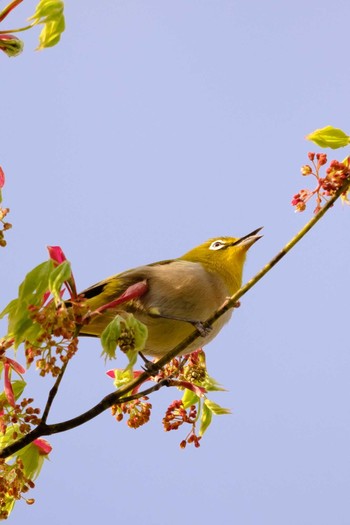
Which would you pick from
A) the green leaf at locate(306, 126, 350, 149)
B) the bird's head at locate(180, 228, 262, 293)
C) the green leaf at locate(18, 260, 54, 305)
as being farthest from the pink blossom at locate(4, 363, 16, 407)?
the bird's head at locate(180, 228, 262, 293)

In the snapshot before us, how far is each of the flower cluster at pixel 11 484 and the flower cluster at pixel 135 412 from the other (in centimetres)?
65

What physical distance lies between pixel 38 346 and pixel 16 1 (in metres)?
1.37

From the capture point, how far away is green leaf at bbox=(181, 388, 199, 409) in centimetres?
414

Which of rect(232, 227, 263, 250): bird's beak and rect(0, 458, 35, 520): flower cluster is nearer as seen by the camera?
rect(0, 458, 35, 520): flower cluster

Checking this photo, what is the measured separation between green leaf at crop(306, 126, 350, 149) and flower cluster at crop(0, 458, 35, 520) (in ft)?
6.47

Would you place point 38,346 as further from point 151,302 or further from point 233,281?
point 233,281

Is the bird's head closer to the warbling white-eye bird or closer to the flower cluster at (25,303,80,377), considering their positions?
the warbling white-eye bird

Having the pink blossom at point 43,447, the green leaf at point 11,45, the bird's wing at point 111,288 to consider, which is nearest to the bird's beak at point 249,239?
the bird's wing at point 111,288

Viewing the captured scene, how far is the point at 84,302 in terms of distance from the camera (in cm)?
332

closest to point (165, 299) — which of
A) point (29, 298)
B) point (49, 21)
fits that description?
point (29, 298)

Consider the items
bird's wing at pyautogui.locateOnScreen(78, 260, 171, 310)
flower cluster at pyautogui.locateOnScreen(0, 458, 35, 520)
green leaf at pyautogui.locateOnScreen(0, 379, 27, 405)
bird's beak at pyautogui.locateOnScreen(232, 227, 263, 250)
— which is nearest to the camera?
flower cluster at pyautogui.locateOnScreen(0, 458, 35, 520)

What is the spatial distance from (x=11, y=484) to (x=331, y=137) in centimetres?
209

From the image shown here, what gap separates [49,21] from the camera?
10.5ft

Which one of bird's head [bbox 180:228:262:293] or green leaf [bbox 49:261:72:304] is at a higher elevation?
green leaf [bbox 49:261:72:304]
